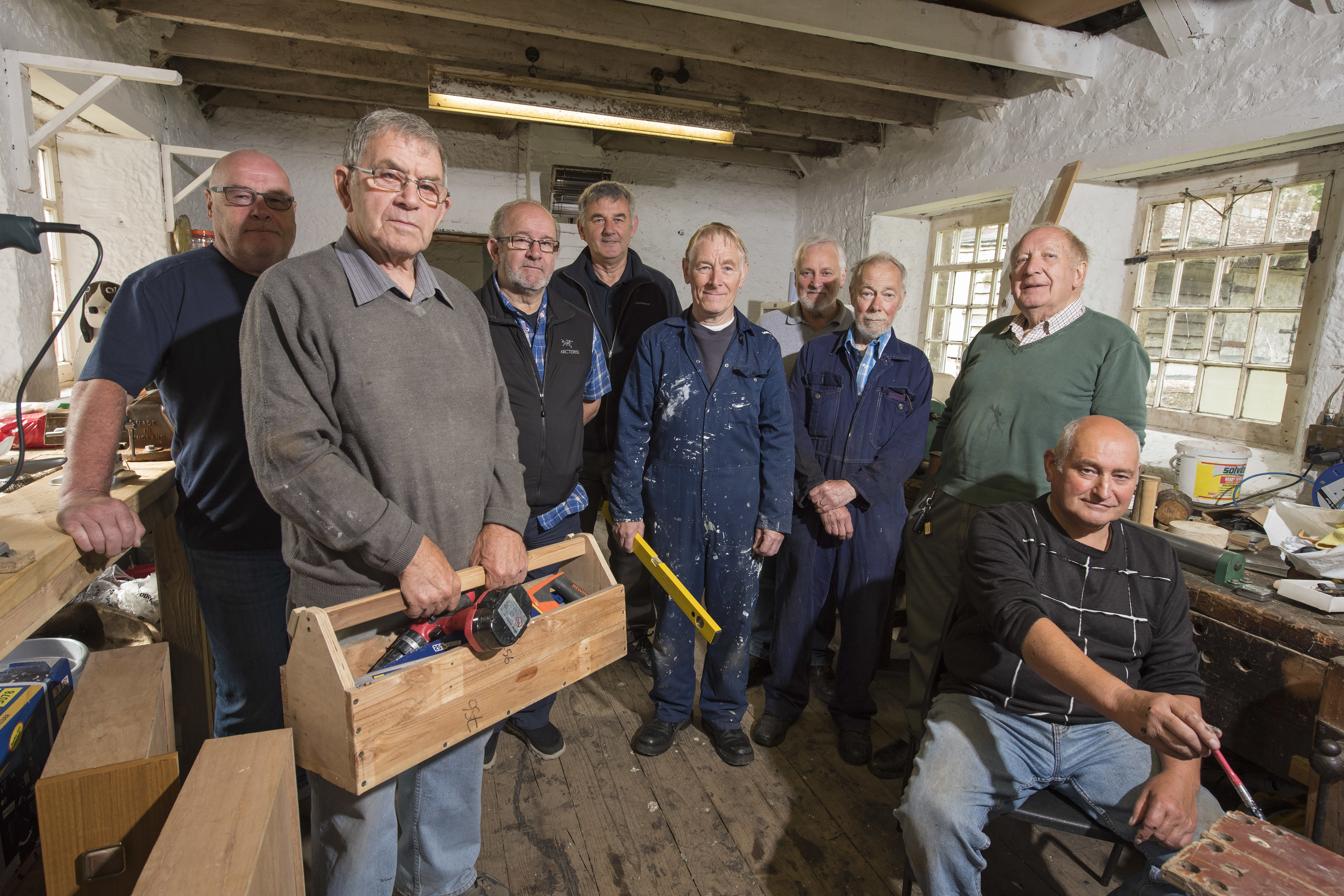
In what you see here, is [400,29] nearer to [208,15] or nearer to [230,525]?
[208,15]

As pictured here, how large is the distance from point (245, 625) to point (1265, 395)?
4.18 metres

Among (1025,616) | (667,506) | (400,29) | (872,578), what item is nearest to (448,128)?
(400,29)

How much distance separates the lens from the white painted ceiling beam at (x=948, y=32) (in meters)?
3.36

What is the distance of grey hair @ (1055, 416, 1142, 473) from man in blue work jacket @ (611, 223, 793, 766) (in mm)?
840

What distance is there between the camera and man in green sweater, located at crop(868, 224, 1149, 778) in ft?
6.86

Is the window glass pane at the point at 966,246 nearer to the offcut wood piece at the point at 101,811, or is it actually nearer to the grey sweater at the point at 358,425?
the grey sweater at the point at 358,425

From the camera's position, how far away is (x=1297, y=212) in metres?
2.96

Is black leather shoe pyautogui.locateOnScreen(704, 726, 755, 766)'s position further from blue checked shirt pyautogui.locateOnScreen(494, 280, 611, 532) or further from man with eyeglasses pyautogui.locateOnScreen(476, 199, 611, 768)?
blue checked shirt pyautogui.locateOnScreen(494, 280, 611, 532)

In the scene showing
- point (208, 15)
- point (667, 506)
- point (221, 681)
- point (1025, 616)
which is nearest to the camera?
point (1025, 616)

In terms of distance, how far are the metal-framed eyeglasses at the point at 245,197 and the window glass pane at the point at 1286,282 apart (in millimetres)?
3954

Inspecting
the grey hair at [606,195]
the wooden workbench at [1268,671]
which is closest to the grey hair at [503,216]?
the grey hair at [606,195]

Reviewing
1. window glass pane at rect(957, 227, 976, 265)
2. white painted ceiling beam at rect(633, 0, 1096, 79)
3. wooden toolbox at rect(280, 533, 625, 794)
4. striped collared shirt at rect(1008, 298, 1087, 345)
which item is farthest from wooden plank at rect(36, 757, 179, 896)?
window glass pane at rect(957, 227, 976, 265)

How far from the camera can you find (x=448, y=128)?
6.14 meters

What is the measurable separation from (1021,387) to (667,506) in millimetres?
1226
